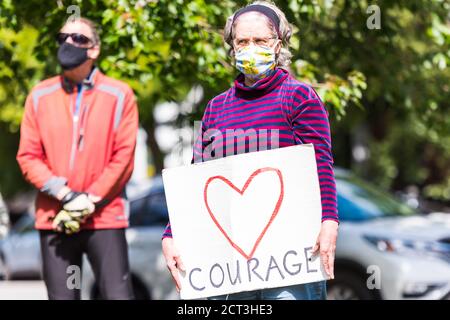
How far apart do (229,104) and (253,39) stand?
0.28m

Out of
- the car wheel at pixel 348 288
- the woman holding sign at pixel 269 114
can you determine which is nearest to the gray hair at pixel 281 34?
the woman holding sign at pixel 269 114

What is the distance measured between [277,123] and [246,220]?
1.32 ft

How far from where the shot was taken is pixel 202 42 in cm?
693

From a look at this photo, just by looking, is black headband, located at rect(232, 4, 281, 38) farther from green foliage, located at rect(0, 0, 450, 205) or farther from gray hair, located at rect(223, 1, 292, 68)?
green foliage, located at rect(0, 0, 450, 205)

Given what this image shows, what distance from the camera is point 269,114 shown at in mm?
3863

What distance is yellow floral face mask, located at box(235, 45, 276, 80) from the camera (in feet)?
12.8

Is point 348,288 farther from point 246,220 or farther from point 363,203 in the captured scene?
point 246,220

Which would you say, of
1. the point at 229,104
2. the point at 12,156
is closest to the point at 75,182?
the point at 229,104

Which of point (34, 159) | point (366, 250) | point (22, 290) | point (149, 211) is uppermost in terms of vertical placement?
point (34, 159)

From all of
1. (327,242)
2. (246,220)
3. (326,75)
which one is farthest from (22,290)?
(327,242)

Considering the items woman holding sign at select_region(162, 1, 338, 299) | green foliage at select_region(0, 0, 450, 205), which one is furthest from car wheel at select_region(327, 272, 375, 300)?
woman holding sign at select_region(162, 1, 338, 299)

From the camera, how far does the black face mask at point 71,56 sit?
549 cm

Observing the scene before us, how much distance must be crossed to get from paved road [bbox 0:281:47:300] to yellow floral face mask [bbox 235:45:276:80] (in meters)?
6.76
